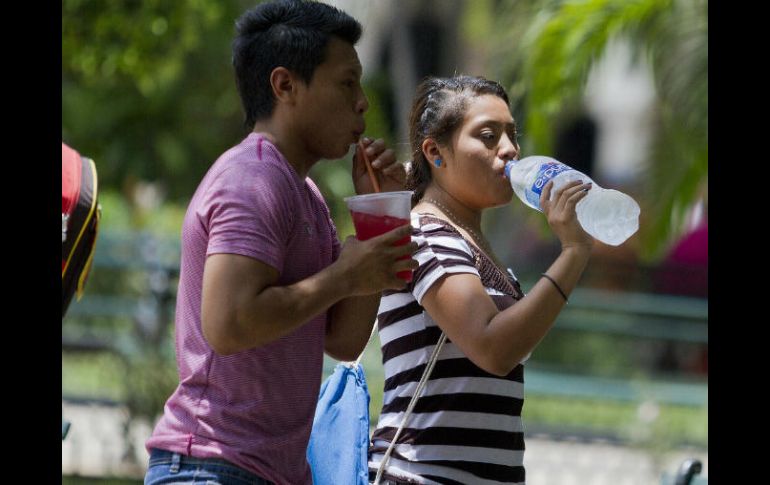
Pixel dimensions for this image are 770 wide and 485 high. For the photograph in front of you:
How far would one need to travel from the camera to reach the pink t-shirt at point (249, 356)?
7.35 ft

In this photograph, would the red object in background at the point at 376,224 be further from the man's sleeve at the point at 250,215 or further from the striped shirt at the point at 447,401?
the striped shirt at the point at 447,401

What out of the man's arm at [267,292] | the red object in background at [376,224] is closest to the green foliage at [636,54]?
the red object in background at [376,224]

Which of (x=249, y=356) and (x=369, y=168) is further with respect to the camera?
(x=369, y=168)

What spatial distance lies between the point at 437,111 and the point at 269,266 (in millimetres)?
827

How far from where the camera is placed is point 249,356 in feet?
7.51

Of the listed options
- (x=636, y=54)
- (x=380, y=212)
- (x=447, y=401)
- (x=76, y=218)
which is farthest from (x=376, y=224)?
(x=636, y=54)

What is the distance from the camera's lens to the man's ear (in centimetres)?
240

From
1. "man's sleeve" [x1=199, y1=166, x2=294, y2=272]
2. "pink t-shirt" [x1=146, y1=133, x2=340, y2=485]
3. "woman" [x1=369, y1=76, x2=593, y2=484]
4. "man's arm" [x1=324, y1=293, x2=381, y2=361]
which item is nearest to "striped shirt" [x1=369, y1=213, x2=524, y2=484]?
"woman" [x1=369, y1=76, x2=593, y2=484]

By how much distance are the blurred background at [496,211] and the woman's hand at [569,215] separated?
2.61 feet

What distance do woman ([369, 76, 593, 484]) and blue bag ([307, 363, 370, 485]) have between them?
0.05 metres

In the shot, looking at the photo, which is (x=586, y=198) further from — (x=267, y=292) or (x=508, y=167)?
(x=267, y=292)

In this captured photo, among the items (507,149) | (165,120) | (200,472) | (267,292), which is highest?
(165,120)
